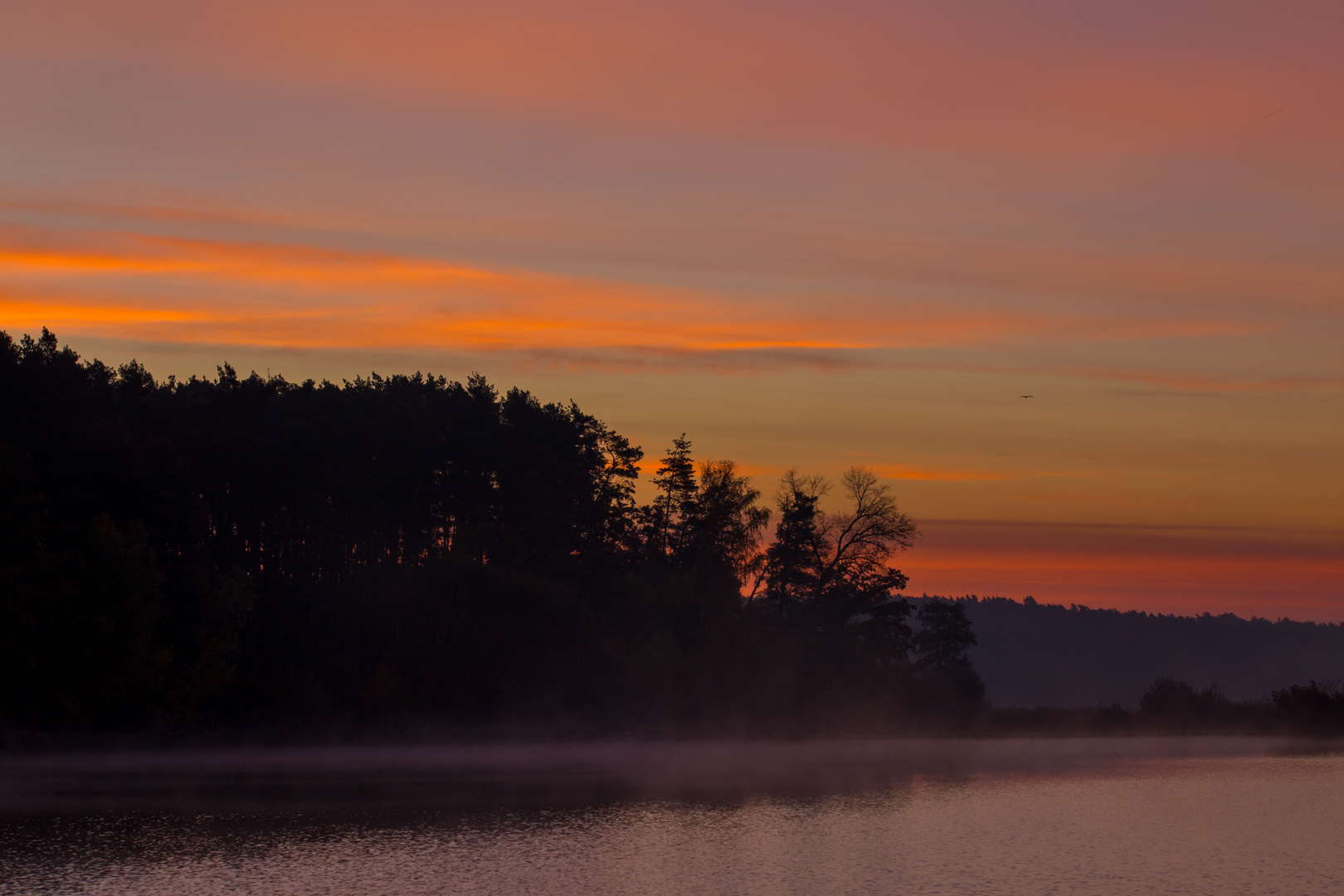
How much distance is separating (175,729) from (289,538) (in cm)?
1769

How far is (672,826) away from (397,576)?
47.4 m

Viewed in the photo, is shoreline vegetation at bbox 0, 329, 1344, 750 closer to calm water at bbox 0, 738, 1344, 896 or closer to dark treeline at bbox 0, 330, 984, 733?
dark treeline at bbox 0, 330, 984, 733

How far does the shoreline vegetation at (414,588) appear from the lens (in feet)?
171

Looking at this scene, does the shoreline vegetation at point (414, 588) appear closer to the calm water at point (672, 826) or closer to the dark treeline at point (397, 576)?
the dark treeline at point (397, 576)

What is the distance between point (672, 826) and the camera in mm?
28844

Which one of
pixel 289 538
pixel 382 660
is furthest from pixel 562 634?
pixel 289 538

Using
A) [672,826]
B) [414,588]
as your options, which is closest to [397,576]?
[414,588]

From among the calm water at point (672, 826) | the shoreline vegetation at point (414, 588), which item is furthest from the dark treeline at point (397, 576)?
the calm water at point (672, 826)

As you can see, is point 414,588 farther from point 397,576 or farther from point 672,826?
point 672,826

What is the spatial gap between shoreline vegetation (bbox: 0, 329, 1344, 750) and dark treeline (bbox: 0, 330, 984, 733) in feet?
0.50

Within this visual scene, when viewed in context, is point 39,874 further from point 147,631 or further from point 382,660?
point 382,660

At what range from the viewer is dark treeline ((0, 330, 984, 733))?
52125mm

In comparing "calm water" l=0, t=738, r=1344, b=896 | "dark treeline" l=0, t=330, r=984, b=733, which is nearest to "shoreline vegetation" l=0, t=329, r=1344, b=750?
"dark treeline" l=0, t=330, r=984, b=733

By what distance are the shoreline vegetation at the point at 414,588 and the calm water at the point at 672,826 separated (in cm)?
749
